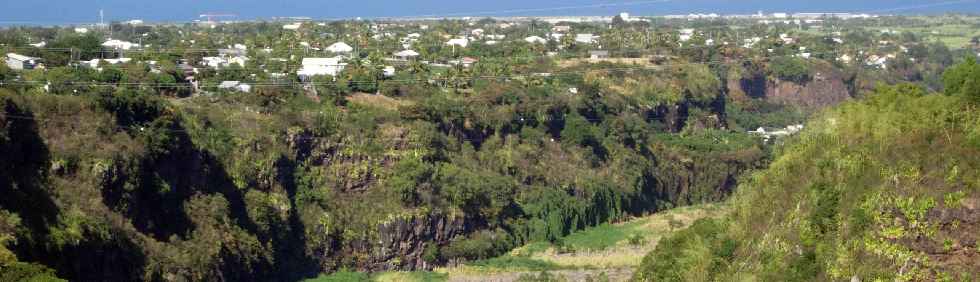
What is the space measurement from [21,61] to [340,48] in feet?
81.5

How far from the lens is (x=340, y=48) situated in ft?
254

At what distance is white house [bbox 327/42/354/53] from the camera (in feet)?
252

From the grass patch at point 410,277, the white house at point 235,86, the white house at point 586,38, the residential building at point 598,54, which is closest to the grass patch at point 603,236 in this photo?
the grass patch at point 410,277

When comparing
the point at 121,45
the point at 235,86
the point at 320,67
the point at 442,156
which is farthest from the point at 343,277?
the point at 121,45

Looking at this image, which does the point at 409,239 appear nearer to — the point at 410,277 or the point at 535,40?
the point at 410,277

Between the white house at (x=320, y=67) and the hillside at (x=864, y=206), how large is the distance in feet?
Result: 84.1

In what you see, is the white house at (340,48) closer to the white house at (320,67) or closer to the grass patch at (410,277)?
the white house at (320,67)

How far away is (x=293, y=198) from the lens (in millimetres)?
48125

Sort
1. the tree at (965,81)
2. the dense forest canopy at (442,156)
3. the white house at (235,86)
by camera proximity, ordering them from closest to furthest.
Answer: the dense forest canopy at (442,156)
the tree at (965,81)
the white house at (235,86)

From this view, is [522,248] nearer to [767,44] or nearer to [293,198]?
[293,198]

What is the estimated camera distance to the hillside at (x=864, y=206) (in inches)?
1067

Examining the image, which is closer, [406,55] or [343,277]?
[343,277]

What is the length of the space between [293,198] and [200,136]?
355 cm

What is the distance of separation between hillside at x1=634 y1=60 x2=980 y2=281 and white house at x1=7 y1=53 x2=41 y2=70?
25331 millimetres
